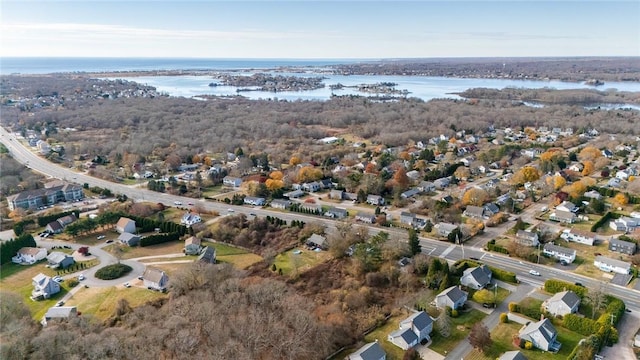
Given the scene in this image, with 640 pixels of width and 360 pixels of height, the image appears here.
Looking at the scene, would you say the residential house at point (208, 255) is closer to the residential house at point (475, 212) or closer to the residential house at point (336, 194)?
the residential house at point (336, 194)

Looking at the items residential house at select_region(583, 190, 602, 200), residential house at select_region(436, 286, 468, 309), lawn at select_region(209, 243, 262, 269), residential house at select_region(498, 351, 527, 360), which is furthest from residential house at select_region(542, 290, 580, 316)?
residential house at select_region(583, 190, 602, 200)

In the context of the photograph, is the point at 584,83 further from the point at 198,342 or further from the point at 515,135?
the point at 198,342

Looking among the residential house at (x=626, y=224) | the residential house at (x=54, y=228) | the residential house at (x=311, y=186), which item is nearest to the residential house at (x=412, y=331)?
the residential house at (x=626, y=224)

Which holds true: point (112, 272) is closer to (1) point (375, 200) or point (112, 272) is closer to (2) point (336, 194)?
(2) point (336, 194)

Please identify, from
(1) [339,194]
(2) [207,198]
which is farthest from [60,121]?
(1) [339,194]

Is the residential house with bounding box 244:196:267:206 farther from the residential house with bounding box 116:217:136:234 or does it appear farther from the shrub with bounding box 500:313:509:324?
the shrub with bounding box 500:313:509:324

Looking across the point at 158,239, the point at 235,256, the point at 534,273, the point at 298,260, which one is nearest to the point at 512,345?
the point at 534,273
